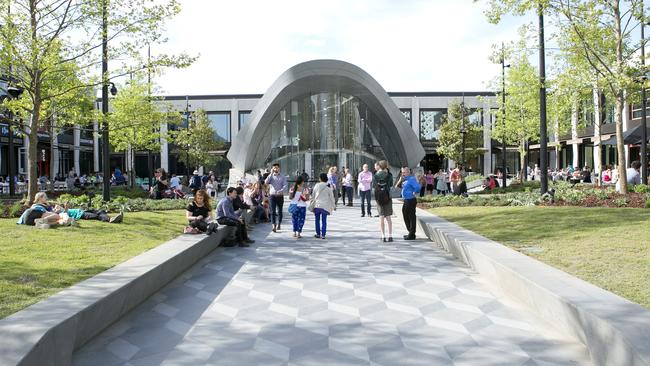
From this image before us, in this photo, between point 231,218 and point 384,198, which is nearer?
point 231,218

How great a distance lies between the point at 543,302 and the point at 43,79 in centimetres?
1412

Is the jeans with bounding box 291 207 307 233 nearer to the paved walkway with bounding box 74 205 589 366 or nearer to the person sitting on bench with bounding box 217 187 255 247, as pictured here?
the person sitting on bench with bounding box 217 187 255 247

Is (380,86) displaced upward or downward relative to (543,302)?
upward

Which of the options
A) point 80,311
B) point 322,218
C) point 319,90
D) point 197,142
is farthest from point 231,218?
point 197,142

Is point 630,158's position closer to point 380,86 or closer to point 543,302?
point 380,86

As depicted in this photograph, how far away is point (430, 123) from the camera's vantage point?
59438 millimetres

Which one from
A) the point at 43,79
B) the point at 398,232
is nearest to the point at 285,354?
the point at 398,232

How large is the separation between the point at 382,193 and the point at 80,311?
27.0 ft

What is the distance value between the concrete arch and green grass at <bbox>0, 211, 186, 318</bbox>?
17325mm

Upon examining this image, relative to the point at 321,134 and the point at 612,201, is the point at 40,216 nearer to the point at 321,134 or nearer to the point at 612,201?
the point at 612,201

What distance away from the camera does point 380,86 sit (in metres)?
30.6

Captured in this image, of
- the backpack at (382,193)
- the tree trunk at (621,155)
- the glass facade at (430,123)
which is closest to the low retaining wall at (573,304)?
the backpack at (382,193)

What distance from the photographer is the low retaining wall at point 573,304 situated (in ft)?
13.2

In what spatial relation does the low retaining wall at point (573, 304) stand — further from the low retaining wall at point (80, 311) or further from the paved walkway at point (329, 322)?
the low retaining wall at point (80, 311)
